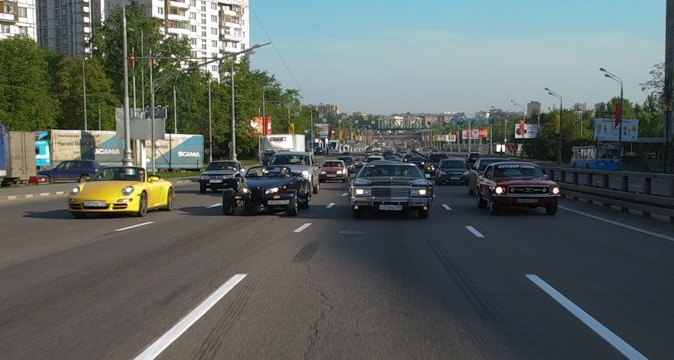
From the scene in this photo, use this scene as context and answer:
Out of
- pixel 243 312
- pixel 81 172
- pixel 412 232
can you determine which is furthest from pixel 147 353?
pixel 81 172

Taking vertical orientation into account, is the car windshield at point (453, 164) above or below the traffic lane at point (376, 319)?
above

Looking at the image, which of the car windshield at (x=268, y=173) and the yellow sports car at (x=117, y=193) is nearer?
the yellow sports car at (x=117, y=193)

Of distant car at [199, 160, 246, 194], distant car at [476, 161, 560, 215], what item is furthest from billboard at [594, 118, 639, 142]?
distant car at [476, 161, 560, 215]

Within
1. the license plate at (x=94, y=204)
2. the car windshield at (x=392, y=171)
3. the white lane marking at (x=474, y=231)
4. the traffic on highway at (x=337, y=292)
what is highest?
the car windshield at (x=392, y=171)

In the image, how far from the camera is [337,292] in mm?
8508

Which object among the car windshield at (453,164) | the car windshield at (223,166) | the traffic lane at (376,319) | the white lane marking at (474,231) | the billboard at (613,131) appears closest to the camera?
the traffic lane at (376,319)

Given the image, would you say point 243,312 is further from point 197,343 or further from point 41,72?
point 41,72

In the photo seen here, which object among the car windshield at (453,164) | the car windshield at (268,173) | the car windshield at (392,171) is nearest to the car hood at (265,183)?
the car windshield at (268,173)

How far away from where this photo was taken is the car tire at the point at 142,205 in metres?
19.3

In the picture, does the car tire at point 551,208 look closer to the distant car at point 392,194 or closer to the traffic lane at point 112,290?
the distant car at point 392,194

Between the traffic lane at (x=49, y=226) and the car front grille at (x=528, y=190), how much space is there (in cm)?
946

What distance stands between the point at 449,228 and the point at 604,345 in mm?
10224

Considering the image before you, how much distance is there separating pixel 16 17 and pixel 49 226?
95.6 m

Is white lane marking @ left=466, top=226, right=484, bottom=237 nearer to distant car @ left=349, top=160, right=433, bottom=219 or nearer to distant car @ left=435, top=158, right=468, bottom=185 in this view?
distant car @ left=349, top=160, right=433, bottom=219
